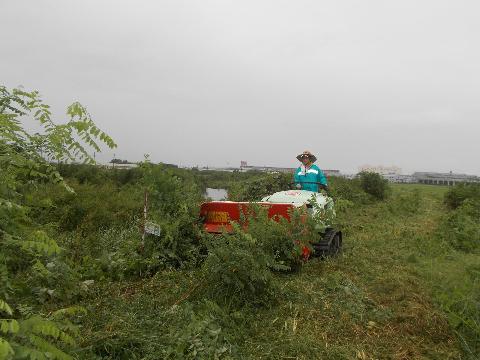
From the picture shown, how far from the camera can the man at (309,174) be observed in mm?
7805

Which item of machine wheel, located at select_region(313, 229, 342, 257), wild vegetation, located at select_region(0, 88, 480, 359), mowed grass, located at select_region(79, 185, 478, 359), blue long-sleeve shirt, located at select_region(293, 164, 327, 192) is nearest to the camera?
wild vegetation, located at select_region(0, 88, 480, 359)

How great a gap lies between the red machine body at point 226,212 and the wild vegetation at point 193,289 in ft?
0.62

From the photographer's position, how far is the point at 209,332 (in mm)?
3521

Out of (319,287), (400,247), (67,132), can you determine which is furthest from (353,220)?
(67,132)

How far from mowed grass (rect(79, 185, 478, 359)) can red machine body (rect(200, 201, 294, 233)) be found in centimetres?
87

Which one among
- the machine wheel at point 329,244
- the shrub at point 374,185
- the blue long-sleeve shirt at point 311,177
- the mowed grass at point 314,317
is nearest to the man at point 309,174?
the blue long-sleeve shirt at point 311,177

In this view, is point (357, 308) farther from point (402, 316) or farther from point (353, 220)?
point (353, 220)

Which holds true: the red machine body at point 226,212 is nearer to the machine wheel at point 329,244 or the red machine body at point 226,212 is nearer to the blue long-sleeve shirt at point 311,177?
the machine wheel at point 329,244

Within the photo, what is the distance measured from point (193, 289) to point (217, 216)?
73.7 inches

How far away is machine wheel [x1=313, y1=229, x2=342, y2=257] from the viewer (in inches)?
246

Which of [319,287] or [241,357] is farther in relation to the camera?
[319,287]

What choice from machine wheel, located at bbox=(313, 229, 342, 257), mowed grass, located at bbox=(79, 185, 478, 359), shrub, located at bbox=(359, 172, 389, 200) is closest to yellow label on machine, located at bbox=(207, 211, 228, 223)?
mowed grass, located at bbox=(79, 185, 478, 359)

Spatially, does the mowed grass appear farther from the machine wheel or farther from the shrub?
the shrub

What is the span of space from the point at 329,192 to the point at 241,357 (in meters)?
5.12
